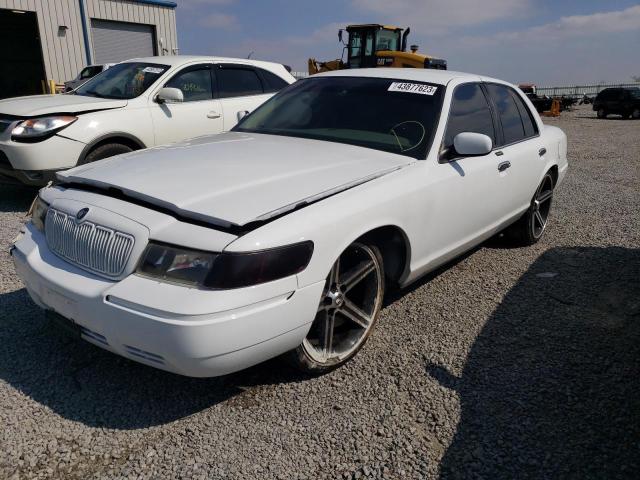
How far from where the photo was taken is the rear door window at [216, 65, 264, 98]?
6781 millimetres

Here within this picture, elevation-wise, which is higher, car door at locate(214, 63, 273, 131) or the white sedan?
car door at locate(214, 63, 273, 131)

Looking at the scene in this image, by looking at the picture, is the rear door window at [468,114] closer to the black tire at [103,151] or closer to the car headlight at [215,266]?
the car headlight at [215,266]

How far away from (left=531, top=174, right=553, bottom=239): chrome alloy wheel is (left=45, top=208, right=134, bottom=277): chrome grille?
3825mm

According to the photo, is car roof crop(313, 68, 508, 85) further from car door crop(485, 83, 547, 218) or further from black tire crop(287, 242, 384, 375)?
black tire crop(287, 242, 384, 375)

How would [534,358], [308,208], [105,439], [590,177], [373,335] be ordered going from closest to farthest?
1. [105,439]
2. [308,208]
3. [534,358]
4. [373,335]
5. [590,177]

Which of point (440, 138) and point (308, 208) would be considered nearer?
point (308, 208)

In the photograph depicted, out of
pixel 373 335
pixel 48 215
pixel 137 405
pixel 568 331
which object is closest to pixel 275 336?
pixel 137 405

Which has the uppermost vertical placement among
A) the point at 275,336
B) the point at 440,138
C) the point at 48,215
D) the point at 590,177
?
the point at 440,138

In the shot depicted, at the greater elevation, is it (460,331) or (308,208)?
(308,208)

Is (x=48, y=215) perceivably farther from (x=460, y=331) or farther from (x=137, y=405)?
(x=460, y=331)

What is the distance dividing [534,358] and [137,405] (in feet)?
7.16

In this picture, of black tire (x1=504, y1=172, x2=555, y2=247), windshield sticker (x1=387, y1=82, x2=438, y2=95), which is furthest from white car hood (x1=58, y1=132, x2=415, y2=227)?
black tire (x1=504, y1=172, x2=555, y2=247)

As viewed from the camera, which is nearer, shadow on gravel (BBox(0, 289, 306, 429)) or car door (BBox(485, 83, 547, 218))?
shadow on gravel (BBox(0, 289, 306, 429))

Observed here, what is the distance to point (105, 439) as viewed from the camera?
2260mm
